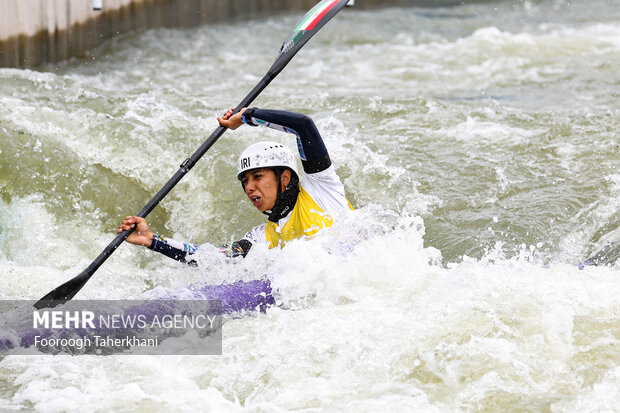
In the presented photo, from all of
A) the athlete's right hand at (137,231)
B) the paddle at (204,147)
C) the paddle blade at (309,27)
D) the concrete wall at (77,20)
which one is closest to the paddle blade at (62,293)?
the paddle at (204,147)

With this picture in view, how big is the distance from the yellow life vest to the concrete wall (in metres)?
5.49

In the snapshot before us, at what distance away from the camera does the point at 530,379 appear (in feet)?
10.8

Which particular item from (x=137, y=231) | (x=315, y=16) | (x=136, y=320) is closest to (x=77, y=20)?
(x=315, y=16)

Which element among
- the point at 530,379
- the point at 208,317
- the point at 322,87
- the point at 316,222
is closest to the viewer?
the point at 530,379

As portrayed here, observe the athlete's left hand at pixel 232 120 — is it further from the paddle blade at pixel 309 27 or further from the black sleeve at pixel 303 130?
the paddle blade at pixel 309 27

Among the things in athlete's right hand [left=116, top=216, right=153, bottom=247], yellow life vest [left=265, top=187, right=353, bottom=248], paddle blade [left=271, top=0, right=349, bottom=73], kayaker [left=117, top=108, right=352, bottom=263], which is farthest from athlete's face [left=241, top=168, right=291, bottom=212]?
paddle blade [left=271, top=0, right=349, bottom=73]

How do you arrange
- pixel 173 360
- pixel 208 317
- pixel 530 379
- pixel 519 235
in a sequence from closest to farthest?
1. pixel 530 379
2. pixel 173 360
3. pixel 208 317
4. pixel 519 235

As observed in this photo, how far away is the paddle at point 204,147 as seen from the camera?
4223 millimetres

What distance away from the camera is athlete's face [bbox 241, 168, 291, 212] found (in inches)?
177

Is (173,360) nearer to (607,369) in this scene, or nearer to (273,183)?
(273,183)

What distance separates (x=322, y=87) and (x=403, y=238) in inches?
196

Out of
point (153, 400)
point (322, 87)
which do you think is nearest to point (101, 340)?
point (153, 400)

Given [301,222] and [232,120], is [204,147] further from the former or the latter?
[301,222]

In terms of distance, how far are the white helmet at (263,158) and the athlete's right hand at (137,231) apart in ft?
2.10
